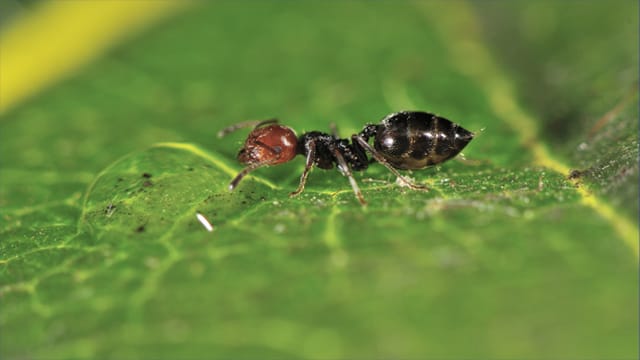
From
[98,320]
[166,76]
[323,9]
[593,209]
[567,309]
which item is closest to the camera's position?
Result: [567,309]

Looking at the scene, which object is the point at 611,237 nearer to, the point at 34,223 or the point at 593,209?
the point at 593,209

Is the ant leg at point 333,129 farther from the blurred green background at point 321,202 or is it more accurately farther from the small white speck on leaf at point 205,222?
the small white speck on leaf at point 205,222

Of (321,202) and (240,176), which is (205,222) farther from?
(321,202)

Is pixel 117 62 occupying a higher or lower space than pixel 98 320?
higher

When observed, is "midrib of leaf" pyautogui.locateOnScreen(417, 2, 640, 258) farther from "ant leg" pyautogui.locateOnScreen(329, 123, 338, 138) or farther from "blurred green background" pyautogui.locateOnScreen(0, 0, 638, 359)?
"ant leg" pyautogui.locateOnScreen(329, 123, 338, 138)

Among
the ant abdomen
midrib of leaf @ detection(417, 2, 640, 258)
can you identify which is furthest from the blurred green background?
the ant abdomen

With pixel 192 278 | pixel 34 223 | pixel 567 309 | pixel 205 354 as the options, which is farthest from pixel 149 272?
pixel 567 309
